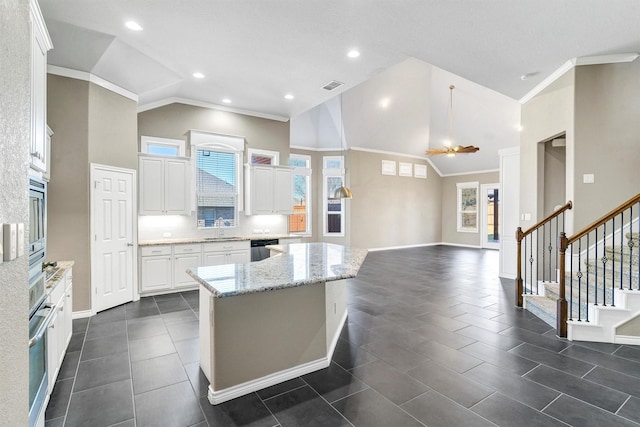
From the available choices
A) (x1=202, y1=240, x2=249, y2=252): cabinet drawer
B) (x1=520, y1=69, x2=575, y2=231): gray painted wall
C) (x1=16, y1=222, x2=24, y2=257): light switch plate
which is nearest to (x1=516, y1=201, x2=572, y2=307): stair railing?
(x1=520, y1=69, x2=575, y2=231): gray painted wall

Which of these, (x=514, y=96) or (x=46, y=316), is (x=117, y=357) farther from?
(x=514, y=96)

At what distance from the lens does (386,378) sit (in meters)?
2.61

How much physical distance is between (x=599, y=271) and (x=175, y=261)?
5.98 meters

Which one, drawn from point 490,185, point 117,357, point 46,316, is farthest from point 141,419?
point 490,185

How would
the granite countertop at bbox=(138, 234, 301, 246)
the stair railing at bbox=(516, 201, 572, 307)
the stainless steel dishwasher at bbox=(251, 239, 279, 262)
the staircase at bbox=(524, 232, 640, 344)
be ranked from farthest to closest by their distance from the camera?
1. the stainless steel dishwasher at bbox=(251, 239, 279, 262)
2. the granite countertop at bbox=(138, 234, 301, 246)
3. the stair railing at bbox=(516, 201, 572, 307)
4. the staircase at bbox=(524, 232, 640, 344)

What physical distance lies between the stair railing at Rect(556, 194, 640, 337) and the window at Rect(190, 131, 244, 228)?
17.2 ft

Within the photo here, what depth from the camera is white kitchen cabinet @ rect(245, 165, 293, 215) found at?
632cm

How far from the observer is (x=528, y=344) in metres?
3.25

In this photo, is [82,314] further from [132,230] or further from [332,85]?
[332,85]

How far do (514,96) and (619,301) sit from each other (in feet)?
11.8

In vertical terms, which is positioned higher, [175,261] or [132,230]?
[132,230]

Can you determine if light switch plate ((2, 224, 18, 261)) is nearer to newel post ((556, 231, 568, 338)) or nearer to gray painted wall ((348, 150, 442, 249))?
newel post ((556, 231, 568, 338))

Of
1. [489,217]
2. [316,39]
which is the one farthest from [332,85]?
[489,217]

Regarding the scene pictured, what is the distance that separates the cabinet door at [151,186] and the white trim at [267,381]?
12.2 ft
